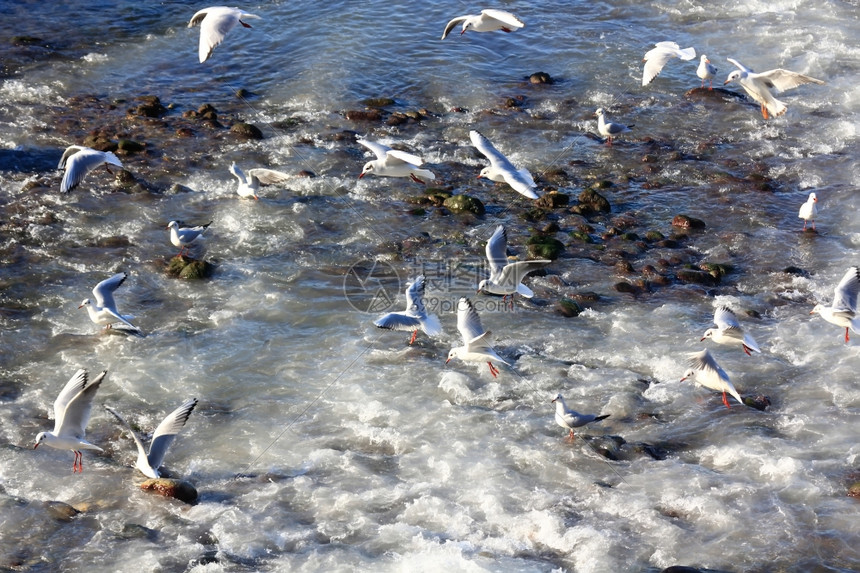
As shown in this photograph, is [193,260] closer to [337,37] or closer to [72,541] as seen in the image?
[72,541]

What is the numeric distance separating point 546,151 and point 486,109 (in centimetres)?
254

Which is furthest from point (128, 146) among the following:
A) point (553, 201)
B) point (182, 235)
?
point (553, 201)

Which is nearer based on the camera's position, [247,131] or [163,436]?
[163,436]

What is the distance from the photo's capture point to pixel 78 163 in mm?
14820

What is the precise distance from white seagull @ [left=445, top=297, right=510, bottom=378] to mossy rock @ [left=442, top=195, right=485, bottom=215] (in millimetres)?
4472

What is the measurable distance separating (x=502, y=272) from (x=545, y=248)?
8.23ft

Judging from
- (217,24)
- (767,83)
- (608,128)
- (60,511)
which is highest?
(217,24)

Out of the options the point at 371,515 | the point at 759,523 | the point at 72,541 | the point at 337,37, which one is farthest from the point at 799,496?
the point at 337,37

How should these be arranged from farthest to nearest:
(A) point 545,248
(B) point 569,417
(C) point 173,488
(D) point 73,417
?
1. (A) point 545,248
2. (B) point 569,417
3. (D) point 73,417
4. (C) point 173,488

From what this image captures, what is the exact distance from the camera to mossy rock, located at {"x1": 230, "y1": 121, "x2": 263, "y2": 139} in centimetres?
1819

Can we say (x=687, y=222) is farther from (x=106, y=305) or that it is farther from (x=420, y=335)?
(x=106, y=305)

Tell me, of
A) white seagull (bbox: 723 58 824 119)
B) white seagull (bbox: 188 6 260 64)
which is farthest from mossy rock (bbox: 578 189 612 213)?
white seagull (bbox: 188 6 260 64)

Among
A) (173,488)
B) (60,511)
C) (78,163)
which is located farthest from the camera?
(78,163)

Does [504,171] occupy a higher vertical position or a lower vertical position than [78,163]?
lower
